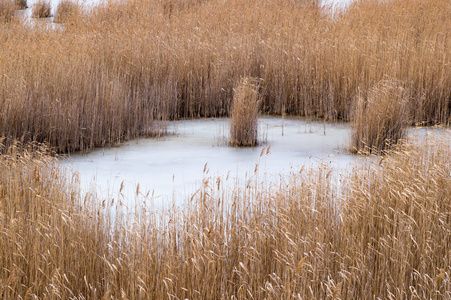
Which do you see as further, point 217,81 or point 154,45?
point 154,45

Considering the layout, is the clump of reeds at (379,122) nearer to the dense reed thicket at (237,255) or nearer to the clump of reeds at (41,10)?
the dense reed thicket at (237,255)

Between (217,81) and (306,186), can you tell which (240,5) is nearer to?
(217,81)

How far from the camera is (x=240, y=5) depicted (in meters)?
11.9

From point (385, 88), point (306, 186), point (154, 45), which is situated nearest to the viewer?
point (306, 186)

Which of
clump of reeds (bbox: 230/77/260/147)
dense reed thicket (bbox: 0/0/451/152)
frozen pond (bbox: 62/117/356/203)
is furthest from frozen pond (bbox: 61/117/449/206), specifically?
dense reed thicket (bbox: 0/0/451/152)

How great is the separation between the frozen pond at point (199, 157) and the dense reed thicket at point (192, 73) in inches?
14.9

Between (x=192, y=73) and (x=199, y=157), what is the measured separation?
2295mm

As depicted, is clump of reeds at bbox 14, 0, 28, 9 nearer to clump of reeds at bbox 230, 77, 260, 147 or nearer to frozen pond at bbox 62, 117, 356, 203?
frozen pond at bbox 62, 117, 356, 203

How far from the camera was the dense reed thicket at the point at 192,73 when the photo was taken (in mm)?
5742

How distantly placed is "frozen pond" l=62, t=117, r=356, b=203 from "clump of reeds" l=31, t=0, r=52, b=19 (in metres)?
9.14

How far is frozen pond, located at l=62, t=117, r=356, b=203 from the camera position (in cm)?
472

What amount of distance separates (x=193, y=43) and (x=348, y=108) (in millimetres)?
2491

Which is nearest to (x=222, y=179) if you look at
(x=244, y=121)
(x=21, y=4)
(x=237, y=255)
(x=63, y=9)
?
(x=237, y=255)

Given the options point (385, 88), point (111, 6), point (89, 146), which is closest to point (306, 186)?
point (385, 88)
